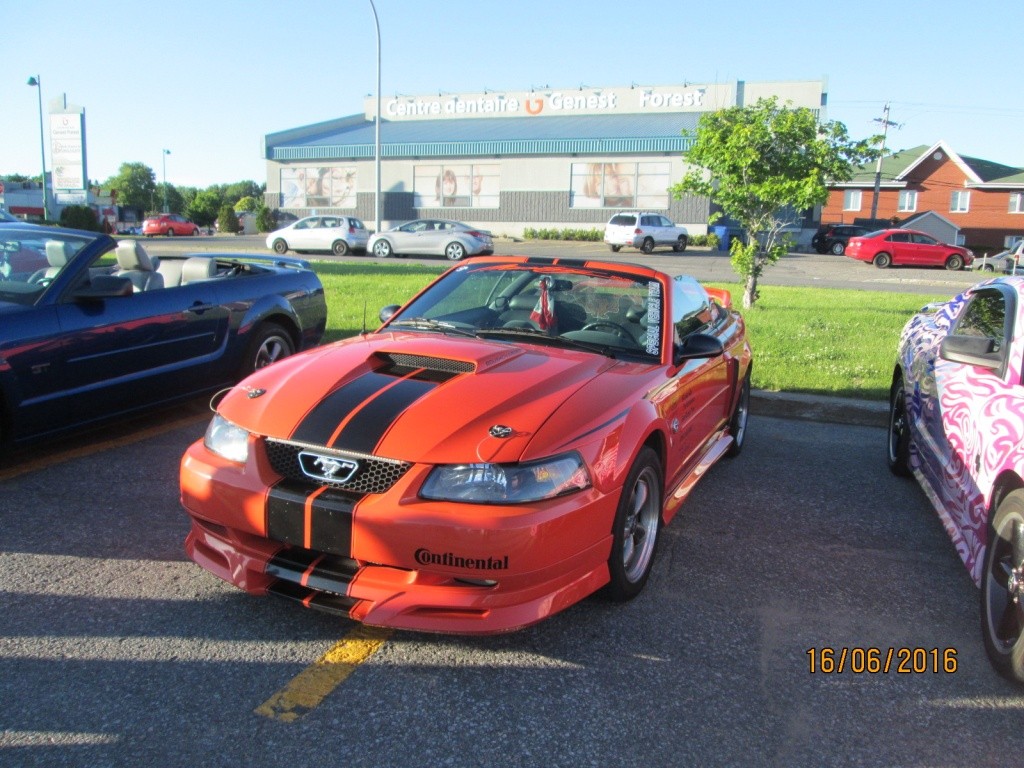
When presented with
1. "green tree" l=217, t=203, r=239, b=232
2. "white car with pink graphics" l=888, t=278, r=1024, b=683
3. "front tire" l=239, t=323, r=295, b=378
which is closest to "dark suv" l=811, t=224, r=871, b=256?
"green tree" l=217, t=203, r=239, b=232

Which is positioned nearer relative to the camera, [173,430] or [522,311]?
[522,311]

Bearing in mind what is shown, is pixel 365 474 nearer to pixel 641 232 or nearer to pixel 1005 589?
pixel 1005 589

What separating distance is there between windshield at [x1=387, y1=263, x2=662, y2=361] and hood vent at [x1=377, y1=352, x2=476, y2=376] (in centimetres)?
55

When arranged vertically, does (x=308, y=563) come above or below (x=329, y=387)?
below

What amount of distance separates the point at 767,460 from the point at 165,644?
4260 mm

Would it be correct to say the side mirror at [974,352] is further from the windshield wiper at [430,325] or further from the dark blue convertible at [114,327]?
the dark blue convertible at [114,327]

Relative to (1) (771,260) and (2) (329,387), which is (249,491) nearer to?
(2) (329,387)

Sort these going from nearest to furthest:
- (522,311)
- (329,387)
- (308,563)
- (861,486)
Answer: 1. (308,563)
2. (329,387)
3. (522,311)
4. (861,486)

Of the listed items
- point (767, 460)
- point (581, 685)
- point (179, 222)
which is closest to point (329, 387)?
point (581, 685)

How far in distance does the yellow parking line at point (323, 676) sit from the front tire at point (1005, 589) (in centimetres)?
228

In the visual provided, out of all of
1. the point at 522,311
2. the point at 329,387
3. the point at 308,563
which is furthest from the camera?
the point at 522,311

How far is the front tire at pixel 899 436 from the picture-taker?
552 centimetres

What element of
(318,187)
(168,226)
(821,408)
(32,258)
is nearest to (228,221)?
(168,226)

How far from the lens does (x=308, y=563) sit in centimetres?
313
